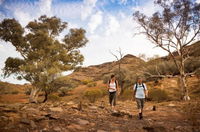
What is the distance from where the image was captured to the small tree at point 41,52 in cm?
1673

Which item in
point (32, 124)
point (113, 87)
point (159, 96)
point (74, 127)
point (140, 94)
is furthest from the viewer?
point (159, 96)

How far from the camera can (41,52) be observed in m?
17.5

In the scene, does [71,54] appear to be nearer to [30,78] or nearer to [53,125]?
[30,78]

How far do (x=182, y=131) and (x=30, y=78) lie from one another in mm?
14488

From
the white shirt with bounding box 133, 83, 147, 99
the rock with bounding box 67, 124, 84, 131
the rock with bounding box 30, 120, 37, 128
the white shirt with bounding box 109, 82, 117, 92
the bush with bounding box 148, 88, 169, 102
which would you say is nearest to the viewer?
the rock with bounding box 30, 120, 37, 128

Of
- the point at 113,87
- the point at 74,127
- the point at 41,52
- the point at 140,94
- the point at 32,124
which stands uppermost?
the point at 41,52

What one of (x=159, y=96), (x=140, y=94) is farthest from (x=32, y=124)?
(x=159, y=96)

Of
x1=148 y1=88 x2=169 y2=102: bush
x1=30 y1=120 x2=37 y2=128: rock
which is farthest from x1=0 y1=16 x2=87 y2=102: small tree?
x1=30 y1=120 x2=37 y2=128: rock

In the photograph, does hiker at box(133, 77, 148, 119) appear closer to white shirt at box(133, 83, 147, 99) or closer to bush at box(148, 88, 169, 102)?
white shirt at box(133, 83, 147, 99)

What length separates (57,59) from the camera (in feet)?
61.5

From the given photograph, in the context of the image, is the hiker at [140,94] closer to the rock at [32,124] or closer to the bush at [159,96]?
the rock at [32,124]

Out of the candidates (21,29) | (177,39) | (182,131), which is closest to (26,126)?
(182,131)

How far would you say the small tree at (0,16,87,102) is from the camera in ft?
54.9

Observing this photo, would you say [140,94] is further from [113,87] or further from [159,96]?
[159,96]
